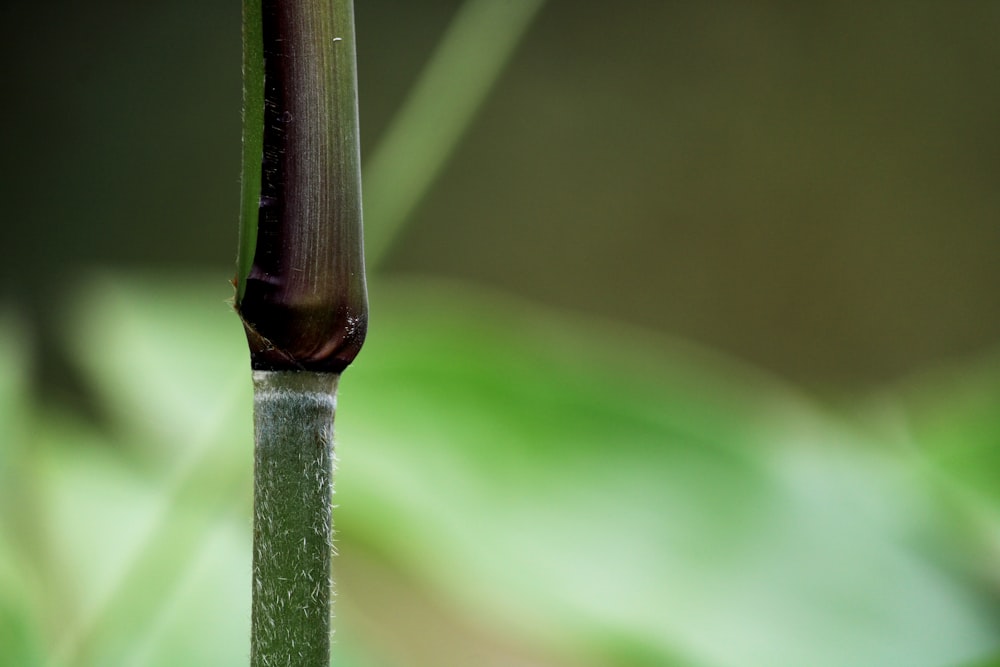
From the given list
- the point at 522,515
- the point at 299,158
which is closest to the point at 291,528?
the point at 299,158

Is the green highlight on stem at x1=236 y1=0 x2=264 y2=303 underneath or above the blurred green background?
underneath

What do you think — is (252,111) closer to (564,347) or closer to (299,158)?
(299,158)

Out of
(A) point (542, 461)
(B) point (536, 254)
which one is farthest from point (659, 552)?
(B) point (536, 254)

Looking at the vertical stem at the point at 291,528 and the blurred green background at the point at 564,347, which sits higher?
the blurred green background at the point at 564,347

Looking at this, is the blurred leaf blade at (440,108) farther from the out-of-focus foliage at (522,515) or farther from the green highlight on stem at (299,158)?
the green highlight on stem at (299,158)

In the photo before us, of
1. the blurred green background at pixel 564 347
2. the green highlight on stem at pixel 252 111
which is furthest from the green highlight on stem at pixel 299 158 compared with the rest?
the blurred green background at pixel 564 347

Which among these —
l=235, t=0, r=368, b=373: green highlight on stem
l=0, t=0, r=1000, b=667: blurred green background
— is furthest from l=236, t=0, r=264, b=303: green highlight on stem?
l=0, t=0, r=1000, b=667: blurred green background

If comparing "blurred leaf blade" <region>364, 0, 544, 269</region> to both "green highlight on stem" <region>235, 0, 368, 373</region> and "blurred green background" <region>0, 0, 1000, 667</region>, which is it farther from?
"green highlight on stem" <region>235, 0, 368, 373</region>

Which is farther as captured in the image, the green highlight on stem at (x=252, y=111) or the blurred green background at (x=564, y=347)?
the blurred green background at (x=564, y=347)
